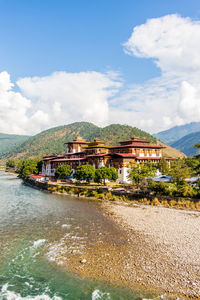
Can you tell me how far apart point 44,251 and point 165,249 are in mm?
13171

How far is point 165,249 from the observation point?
75.3 ft

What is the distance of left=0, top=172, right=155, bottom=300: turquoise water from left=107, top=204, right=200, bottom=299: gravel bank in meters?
2.65

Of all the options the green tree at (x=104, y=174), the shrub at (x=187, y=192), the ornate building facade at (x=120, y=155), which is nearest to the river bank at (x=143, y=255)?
the shrub at (x=187, y=192)

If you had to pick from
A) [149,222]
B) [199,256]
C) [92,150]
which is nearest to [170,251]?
[199,256]

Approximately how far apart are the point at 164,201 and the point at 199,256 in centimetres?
2348

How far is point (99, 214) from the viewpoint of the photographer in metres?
38.6

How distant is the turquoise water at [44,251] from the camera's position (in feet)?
53.5

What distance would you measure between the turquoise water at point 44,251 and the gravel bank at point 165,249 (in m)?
2.65

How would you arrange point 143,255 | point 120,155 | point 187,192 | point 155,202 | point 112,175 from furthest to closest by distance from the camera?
point 120,155, point 112,175, point 155,202, point 187,192, point 143,255

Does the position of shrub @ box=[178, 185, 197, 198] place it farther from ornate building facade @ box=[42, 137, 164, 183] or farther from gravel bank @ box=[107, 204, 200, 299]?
ornate building facade @ box=[42, 137, 164, 183]

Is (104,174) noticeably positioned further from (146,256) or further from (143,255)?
(146,256)

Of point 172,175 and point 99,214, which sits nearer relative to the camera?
point 99,214

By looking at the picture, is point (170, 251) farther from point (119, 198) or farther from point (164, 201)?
point (119, 198)

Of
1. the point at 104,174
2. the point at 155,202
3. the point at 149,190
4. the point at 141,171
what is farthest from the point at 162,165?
the point at 155,202
